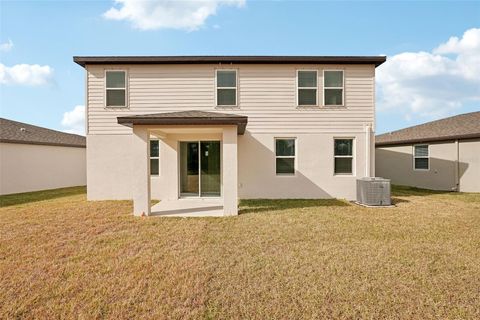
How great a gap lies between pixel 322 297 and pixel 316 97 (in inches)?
354

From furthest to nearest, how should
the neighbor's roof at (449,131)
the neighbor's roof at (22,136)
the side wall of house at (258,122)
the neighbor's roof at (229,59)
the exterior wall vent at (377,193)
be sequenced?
the neighbor's roof at (22,136) < the neighbor's roof at (449,131) < the side wall of house at (258,122) < the neighbor's roof at (229,59) < the exterior wall vent at (377,193)

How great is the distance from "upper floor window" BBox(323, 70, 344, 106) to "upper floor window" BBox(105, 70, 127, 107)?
8355 millimetres

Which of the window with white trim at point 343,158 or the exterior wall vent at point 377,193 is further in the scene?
the window with white trim at point 343,158

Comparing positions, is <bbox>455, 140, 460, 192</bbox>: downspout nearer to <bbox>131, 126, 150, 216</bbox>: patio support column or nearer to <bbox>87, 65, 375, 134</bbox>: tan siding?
<bbox>87, 65, 375, 134</bbox>: tan siding

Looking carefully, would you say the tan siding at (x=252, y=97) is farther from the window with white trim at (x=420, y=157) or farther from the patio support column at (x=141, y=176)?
the window with white trim at (x=420, y=157)

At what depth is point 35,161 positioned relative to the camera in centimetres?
1447

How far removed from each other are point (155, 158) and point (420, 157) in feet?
48.2

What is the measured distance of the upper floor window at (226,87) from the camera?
10.7 m

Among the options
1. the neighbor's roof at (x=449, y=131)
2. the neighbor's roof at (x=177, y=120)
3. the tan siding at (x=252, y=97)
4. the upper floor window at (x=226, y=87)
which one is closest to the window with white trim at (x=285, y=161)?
the tan siding at (x=252, y=97)

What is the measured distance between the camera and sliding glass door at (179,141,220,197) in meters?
10.6

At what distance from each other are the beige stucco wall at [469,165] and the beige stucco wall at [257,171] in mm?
6626

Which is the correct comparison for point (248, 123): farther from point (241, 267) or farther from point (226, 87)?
point (241, 267)

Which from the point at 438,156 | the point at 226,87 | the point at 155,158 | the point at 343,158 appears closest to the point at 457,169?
the point at 438,156

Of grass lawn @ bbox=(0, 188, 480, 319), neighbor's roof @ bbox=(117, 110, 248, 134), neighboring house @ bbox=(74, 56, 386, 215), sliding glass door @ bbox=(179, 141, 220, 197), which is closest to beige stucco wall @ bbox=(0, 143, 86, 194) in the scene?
neighboring house @ bbox=(74, 56, 386, 215)
